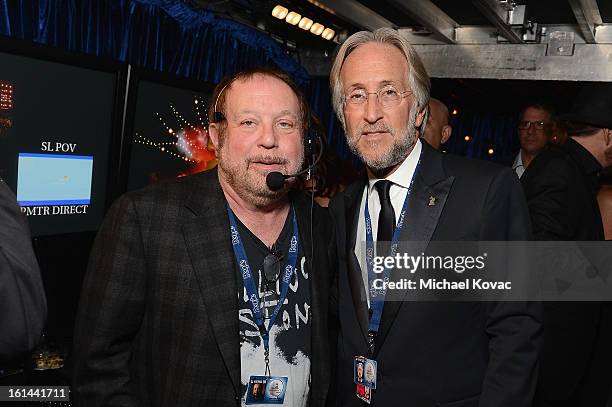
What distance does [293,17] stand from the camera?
4164 millimetres

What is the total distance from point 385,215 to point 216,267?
57 centimetres

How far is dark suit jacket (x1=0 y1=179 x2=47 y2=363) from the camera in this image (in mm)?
836

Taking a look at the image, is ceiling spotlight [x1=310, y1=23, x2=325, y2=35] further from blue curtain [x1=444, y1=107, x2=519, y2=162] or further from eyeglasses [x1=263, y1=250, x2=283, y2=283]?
blue curtain [x1=444, y1=107, x2=519, y2=162]

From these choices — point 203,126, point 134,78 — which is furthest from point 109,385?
point 203,126

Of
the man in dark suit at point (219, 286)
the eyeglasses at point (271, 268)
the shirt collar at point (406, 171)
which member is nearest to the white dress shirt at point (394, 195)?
the shirt collar at point (406, 171)

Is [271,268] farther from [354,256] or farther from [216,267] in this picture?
[354,256]

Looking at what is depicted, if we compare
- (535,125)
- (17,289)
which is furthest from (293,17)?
(17,289)

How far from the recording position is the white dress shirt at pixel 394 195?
186 cm

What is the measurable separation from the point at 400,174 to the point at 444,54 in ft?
9.77

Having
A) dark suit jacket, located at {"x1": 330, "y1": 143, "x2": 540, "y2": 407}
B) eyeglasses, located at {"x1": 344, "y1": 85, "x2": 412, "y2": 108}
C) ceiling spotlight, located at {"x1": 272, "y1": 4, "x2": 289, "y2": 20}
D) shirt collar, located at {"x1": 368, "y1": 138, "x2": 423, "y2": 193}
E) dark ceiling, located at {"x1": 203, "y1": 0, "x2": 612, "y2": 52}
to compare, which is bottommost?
dark suit jacket, located at {"x1": 330, "y1": 143, "x2": 540, "y2": 407}

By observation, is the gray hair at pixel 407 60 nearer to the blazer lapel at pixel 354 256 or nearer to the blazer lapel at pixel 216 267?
the blazer lapel at pixel 354 256

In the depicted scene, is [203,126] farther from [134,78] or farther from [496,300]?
[496,300]

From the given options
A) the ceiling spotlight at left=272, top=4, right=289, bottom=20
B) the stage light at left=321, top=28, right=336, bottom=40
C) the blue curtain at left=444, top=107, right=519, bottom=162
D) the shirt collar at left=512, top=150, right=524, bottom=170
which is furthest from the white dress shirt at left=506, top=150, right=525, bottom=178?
the blue curtain at left=444, top=107, right=519, bottom=162

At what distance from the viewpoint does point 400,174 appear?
1.88 m
